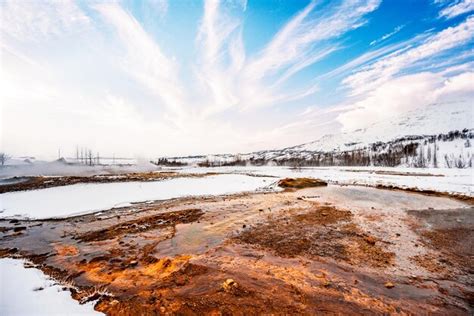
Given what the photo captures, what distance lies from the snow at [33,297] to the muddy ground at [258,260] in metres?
0.25

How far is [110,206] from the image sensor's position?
13.0 m

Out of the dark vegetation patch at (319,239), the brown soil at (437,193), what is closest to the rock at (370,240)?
the dark vegetation patch at (319,239)

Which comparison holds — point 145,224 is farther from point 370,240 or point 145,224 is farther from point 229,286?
point 370,240

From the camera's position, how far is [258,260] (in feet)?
18.3

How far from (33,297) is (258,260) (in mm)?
4236

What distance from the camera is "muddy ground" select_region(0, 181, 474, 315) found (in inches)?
150

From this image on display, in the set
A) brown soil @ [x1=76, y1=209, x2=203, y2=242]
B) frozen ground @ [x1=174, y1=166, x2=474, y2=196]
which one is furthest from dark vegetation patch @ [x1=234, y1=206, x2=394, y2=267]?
frozen ground @ [x1=174, y1=166, x2=474, y2=196]

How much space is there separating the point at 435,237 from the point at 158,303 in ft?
27.7

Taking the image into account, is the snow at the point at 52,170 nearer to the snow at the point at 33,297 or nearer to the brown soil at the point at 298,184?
the brown soil at the point at 298,184

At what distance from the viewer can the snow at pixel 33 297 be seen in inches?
137

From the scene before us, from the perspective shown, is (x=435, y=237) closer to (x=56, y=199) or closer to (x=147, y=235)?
(x=147, y=235)

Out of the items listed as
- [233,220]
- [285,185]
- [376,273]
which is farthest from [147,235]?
[285,185]

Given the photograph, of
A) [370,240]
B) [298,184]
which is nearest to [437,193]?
[298,184]

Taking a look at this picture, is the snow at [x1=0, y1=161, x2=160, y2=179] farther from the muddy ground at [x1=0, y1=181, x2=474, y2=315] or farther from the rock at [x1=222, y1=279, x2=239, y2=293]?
the rock at [x1=222, y1=279, x2=239, y2=293]
